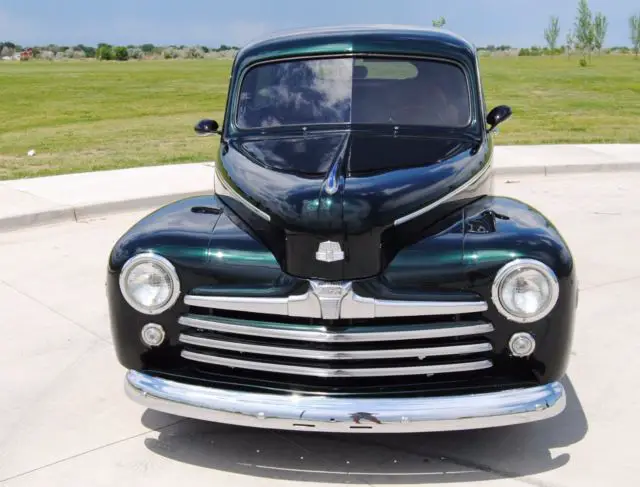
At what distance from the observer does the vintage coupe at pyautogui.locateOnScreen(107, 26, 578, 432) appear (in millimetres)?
3453

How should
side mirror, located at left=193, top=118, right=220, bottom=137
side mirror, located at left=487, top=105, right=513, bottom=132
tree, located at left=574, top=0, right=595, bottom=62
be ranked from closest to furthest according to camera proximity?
side mirror, located at left=487, top=105, right=513, bottom=132
side mirror, located at left=193, top=118, right=220, bottom=137
tree, located at left=574, top=0, right=595, bottom=62

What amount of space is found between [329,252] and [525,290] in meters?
0.80

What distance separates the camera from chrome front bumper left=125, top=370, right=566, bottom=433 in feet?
11.0

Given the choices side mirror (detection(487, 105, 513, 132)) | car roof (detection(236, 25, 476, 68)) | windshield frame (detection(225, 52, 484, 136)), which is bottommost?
side mirror (detection(487, 105, 513, 132))

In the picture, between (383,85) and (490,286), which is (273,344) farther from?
(383,85)

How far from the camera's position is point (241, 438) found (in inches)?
156

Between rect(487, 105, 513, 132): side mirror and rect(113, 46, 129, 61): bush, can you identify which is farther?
rect(113, 46, 129, 61): bush

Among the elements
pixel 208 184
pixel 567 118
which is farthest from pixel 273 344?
pixel 567 118

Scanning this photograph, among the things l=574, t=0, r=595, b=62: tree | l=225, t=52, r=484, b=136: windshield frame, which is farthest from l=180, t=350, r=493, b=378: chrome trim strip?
l=574, t=0, r=595, b=62: tree

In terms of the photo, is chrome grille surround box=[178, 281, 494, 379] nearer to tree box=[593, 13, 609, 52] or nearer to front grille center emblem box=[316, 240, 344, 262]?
front grille center emblem box=[316, 240, 344, 262]

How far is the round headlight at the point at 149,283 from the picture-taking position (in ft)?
12.0

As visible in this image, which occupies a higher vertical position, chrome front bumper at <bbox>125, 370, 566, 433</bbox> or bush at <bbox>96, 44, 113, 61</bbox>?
chrome front bumper at <bbox>125, 370, 566, 433</bbox>

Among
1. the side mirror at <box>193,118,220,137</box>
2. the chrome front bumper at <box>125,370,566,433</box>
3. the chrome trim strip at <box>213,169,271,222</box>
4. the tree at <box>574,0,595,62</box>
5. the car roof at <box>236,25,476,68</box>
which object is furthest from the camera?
the tree at <box>574,0,595,62</box>

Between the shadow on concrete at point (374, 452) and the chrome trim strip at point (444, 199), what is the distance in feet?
3.22
